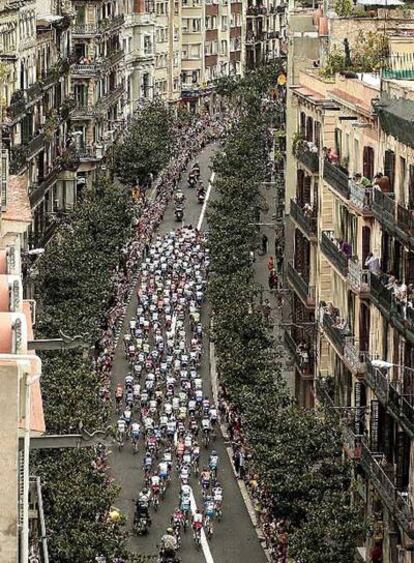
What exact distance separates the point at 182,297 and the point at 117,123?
54.3 meters

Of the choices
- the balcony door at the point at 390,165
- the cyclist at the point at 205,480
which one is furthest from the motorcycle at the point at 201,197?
the balcony door at the point at 390,165

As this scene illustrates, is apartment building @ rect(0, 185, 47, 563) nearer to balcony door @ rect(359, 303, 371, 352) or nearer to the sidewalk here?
balcony door @ rect(359, 303, 371, 352)

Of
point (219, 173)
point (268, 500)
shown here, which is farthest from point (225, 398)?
point (219, 173)

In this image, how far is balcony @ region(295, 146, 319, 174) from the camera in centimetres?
8506

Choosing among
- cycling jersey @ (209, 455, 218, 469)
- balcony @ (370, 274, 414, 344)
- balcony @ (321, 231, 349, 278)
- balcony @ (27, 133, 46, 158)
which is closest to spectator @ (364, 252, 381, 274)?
balcony @ (370, 274, 414, 344)

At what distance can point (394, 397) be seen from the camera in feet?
206

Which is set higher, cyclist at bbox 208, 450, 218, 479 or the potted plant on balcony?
the potted plant on balcony

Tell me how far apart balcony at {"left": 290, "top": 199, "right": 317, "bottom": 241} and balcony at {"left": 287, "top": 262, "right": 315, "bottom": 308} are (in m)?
2.20

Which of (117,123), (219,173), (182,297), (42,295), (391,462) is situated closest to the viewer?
(391,462)

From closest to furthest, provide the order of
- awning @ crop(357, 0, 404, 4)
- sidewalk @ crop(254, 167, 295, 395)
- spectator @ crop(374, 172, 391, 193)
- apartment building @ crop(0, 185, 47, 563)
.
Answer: apartment building @ crop(0, 185, 47, 563) < spectator @ crop(374, 172, 391, 193) < awning @ crop(357, 0, 404, 4) < sidewalk @ crop(254, 167, 295, 395)

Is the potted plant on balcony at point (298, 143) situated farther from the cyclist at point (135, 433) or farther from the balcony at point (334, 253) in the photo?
the cyclist at point (135, 433)

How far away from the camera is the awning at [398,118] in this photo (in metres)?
62.9

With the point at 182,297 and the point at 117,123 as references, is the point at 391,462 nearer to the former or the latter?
the point at 182,297

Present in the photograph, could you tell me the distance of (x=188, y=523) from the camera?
74.8 meters
